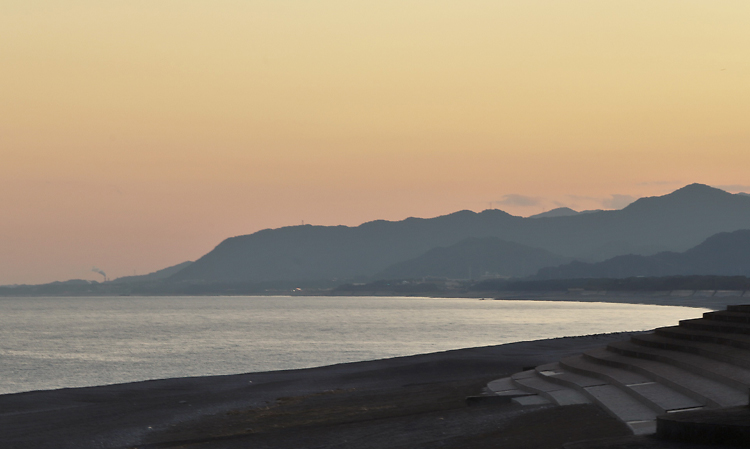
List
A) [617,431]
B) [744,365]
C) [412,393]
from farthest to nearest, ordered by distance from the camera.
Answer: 1. [412,393]
2. [744,365]
3. [617,431]

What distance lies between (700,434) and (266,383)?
26.9m

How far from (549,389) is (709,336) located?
451cm

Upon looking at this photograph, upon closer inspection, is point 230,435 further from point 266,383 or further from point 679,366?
point 266,383

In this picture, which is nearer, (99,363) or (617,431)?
(617,431)

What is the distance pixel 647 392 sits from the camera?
54.2 ft

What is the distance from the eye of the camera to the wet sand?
16.3 metres

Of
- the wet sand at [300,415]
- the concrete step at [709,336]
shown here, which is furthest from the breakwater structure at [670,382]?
the wet sand at [300,415]

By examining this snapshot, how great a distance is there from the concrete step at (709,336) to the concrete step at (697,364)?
0.77 metres

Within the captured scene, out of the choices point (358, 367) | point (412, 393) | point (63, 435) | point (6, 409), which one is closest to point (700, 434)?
point (412, 393)

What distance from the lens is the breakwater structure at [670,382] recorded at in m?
11.1

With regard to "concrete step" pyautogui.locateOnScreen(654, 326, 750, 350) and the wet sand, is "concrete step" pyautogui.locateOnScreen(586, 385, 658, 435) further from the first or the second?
"concrete step" pyautogui.locateOnScreen(654, 326, 750, 350)

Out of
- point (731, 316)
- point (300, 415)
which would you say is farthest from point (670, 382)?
point (300, 415)

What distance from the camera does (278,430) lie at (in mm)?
19734

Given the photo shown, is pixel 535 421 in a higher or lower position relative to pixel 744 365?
lower
